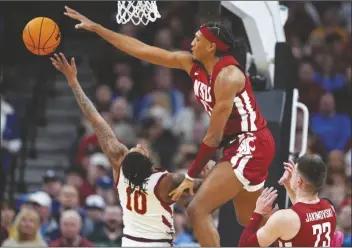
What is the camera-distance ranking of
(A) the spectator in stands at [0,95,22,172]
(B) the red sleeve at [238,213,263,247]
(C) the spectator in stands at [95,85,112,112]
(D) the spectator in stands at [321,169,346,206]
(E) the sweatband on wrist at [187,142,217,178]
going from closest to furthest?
1. (B) the red sleeve at [238,213,263,247]
2. (E) the sweatband on wrist at [187,142,217,178]
3. (D) the spectator in stands at [321,169,346,206]
4. (A) the spectator in stands at [0,95,22,172]
5. (C) the spectator in stands at [95,85,112,112]

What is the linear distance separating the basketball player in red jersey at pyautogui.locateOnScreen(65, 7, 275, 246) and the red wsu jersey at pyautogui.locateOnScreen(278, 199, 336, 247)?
0.76 m

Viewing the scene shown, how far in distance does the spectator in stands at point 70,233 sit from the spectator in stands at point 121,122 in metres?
2.86

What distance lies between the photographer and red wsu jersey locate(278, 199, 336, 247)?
7.39 meters

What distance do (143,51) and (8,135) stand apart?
6280mm

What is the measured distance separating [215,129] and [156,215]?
0.82 m

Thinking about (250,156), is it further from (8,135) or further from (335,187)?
(8,135)

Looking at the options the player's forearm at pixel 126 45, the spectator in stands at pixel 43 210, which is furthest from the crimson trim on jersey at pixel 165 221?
the spectator in stands at pixel 43 210

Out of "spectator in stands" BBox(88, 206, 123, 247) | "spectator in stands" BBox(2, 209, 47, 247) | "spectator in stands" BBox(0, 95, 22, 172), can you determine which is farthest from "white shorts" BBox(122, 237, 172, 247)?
"spectator in stands" BBox(0, 95, 22, 172)

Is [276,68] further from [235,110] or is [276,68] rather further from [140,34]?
[140,34]

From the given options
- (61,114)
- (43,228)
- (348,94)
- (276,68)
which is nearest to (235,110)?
(276,68)

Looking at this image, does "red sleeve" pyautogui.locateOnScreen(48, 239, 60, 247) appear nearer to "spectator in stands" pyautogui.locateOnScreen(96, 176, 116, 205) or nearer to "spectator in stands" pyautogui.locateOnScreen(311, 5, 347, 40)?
"spectator in stands" pyautogui.locateOnScreen(96, 176, 116, 205)

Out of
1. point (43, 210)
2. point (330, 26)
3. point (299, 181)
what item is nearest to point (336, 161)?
point (330, 26)

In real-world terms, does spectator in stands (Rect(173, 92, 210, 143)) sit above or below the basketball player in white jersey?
above

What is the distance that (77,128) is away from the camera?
15148 mm
